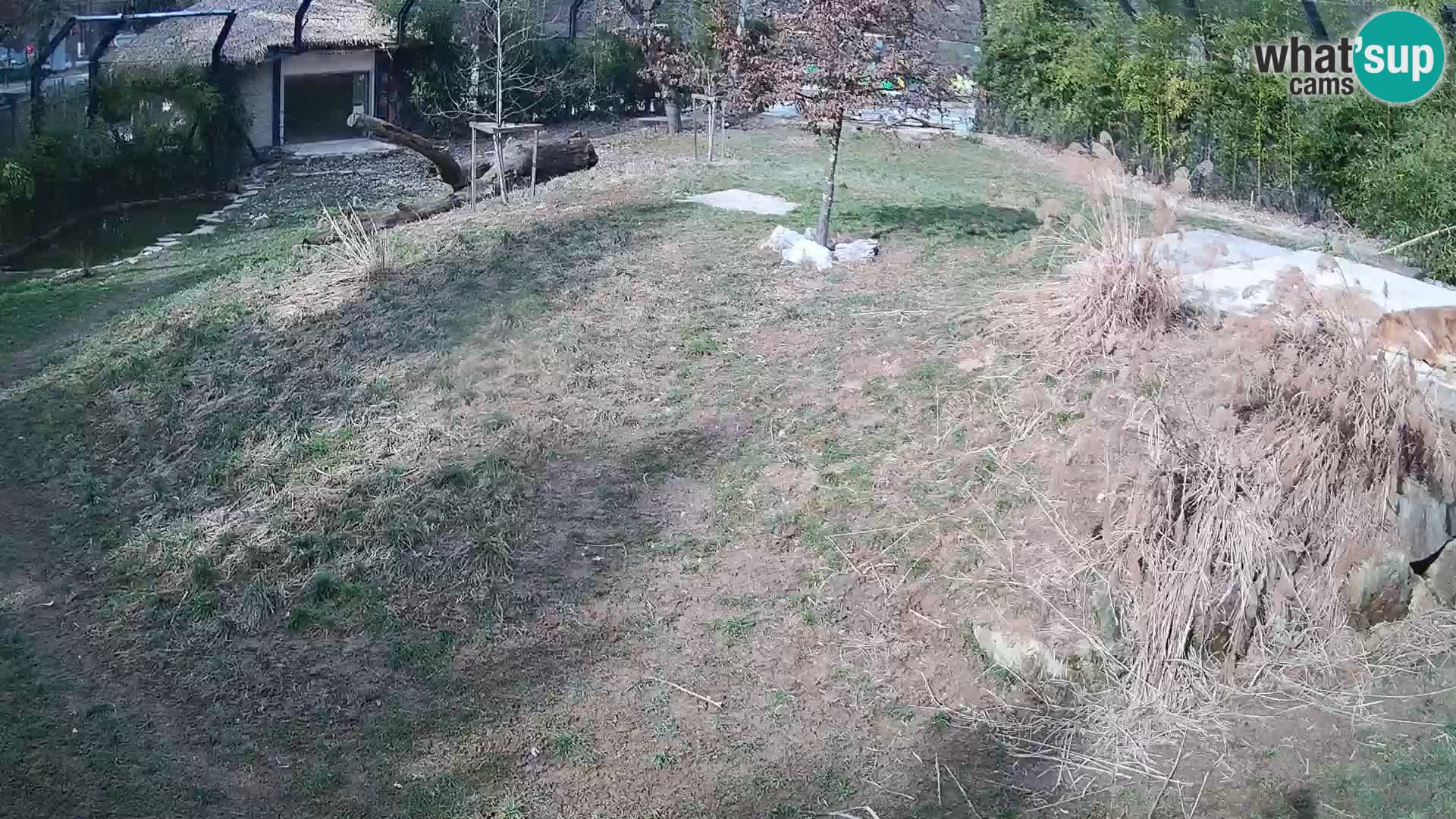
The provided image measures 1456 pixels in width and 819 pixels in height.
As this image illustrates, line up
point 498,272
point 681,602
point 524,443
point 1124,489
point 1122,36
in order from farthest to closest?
point 1122,36 < point 498,272 < point 524,443 < point 681,602 < point 1124,489

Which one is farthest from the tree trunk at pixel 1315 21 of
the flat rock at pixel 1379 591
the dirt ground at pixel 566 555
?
the flat rock at pixel 1379 591

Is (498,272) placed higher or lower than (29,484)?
higher

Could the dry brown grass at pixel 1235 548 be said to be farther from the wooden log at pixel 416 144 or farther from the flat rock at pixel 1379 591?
the wooden log at pixel 416 144

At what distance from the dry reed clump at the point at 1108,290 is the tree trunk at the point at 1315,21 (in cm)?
777

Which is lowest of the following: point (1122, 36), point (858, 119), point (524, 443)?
point (524, 443)

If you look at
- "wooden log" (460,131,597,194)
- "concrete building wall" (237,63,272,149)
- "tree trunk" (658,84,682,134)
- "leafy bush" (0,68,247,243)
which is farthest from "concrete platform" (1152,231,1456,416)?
"concrete building wall" (237,63,272,149)

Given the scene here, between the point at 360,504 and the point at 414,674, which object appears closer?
the point at 414,674

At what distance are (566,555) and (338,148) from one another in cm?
1543

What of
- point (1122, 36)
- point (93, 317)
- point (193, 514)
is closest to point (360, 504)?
point (193, 514)

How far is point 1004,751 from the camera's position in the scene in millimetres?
4789

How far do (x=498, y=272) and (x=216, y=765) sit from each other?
5438mm

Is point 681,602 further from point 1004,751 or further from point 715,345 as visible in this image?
point 715,345

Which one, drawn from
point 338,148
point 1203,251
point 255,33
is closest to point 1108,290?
point 1203,251

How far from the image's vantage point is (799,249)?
32.7 ft
